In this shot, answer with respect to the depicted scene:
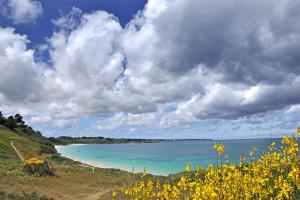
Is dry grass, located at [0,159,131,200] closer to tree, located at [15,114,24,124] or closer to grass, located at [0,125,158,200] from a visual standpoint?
grass, located at [0,125,158,200]

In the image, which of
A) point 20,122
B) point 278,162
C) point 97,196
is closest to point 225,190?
point 278,162

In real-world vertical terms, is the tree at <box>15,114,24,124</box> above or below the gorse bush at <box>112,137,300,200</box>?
above

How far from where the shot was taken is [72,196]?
951 inches

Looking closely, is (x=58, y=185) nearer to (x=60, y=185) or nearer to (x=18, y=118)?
(x=60, y=185)

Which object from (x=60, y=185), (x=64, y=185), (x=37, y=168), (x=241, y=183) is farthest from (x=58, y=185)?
(x=241, y=183)

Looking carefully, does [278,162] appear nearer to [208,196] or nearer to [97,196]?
[208,196]

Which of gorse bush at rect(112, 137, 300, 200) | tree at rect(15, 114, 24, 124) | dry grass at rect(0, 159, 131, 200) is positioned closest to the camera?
gorse bush at rect(112, 137, 300, 200)

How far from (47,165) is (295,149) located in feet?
89.7

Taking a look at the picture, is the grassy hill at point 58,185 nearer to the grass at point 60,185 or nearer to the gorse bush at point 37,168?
the grass at point 60,185

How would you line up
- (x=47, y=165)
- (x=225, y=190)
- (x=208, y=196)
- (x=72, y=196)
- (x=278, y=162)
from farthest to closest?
(x=47, y=165) → (x=72, y=196) → (x=278, y=162) → (x=225, y=190) → (x=208, y=196)

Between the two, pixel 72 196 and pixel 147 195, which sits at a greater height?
pixel 147 195

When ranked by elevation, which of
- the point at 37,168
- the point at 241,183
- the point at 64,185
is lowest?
the point at 64,185

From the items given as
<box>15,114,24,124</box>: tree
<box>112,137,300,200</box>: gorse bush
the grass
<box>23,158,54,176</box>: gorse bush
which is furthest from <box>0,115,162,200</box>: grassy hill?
<box>15,114,24,124</box>: tree

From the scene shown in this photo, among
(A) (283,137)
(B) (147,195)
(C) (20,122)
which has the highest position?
(C) (20,122)
